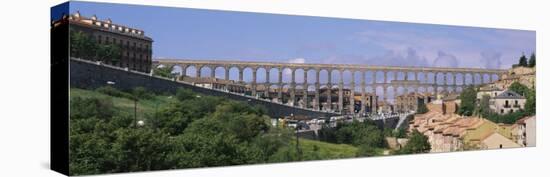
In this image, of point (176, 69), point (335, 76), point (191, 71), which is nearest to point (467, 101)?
point (335, 76)

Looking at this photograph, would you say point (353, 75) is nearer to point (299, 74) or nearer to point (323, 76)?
point (323, 76)

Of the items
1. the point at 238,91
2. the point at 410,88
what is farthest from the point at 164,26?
the point at 410,88

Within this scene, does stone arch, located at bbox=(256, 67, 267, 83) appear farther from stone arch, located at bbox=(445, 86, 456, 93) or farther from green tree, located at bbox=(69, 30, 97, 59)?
stone arch, located at bbox=(445, 86, 456, 93)

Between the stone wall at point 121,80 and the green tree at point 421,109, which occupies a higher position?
the stone wall at point 121,80

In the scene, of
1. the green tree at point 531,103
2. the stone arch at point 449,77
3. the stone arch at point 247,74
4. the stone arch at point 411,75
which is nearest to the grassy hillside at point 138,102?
the stone arch at point 247,74

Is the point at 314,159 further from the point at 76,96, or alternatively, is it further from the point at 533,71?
the point at 533,71

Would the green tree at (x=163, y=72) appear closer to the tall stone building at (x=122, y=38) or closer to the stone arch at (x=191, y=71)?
the tall stone building at (x=122, y=38)
